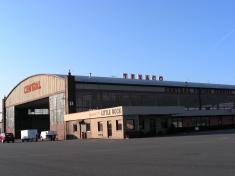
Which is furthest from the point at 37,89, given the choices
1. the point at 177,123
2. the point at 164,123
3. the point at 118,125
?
the point at 118,125

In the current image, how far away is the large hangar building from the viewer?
7744cm

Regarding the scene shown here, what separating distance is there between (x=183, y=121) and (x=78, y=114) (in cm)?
1910

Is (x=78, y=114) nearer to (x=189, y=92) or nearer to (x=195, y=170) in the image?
(x=189, y=92)

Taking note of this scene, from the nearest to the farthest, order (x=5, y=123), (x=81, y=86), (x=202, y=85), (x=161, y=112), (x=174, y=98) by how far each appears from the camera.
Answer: (x=161, y=112) < (x=81, y=86) < (x=174, y=98) < (x=202, y=85) < (x=5, y=123)

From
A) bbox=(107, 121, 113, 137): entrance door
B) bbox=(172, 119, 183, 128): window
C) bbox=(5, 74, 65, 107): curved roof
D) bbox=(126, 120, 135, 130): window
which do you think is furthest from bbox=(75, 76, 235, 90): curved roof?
bbox=(126, 120, 135, 130): window

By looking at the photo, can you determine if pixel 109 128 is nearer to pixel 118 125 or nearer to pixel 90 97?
pixel 118 125

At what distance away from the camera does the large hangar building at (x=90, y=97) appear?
254 feet

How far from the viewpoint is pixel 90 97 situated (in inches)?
3061

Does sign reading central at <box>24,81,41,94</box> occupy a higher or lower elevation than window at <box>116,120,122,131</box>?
higher

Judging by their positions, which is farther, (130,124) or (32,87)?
(32,87)

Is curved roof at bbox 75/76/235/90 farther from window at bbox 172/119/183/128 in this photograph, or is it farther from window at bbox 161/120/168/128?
window at bbox 161/120/168/128

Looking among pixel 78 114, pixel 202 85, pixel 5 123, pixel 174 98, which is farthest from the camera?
pixel 5 123

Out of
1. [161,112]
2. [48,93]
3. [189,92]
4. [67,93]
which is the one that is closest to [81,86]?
[67,93]

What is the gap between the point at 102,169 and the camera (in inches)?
733
